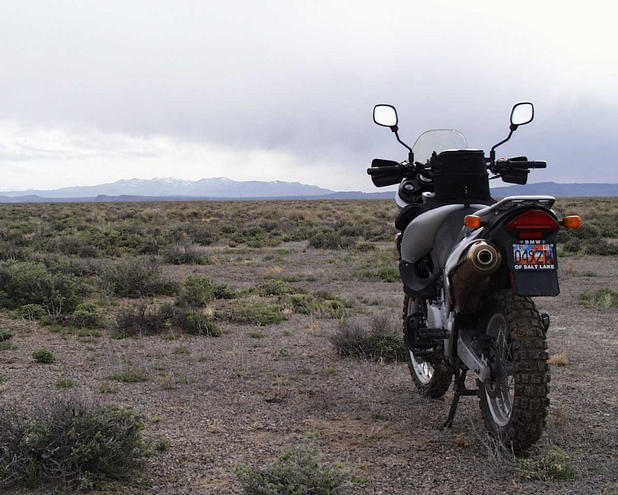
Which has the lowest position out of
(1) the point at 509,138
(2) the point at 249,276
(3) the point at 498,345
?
(2) the point at 249,276

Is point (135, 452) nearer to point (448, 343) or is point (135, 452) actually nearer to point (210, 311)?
point (448, 343)

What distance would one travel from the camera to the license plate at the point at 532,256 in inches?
142

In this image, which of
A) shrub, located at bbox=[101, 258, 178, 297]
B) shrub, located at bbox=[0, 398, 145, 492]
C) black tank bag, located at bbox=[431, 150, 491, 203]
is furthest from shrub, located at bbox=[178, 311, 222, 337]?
black tank bag, located at bbox=[431, 150, 491, 203]

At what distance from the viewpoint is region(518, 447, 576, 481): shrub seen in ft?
11.8

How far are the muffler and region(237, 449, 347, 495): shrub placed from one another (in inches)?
51.8

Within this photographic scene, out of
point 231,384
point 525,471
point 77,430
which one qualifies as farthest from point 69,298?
point 525,471

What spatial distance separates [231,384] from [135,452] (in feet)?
6.84

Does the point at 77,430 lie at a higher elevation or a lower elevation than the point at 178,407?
higher

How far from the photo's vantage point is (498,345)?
391 centimetres

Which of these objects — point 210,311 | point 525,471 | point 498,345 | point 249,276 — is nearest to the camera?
point 525,471

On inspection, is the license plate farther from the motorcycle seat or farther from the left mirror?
the left mirror

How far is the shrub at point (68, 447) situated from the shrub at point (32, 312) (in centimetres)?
507

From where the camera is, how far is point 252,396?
213 inches

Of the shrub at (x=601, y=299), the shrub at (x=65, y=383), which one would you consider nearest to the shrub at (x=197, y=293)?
the shrub at (x=65, y=383)
